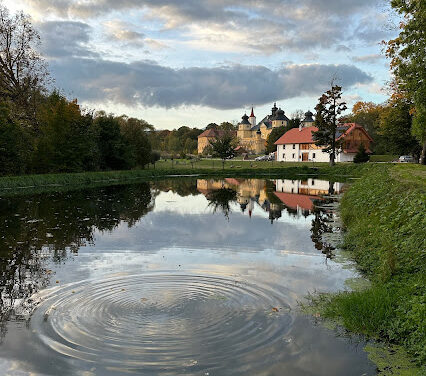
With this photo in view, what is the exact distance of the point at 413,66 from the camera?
23.3 metres

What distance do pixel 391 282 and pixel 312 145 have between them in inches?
2924

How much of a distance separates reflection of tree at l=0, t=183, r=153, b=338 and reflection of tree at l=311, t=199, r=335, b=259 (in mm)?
7863

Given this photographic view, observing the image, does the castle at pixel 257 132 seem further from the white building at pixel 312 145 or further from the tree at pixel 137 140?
the tree at pixel 137 140

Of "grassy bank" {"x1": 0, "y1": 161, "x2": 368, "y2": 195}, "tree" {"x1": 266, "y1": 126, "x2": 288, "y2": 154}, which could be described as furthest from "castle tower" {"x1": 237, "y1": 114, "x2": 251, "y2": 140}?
"grassy bank" {"x1": 0, "y1": 161, "x2": 368, "y2": 195}

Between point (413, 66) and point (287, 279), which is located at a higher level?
point (413, 66)

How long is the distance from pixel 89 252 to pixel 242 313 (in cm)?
659

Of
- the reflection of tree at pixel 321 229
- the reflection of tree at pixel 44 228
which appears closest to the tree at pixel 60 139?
the reflection of tree at pixel 44 228

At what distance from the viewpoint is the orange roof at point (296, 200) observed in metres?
24.6

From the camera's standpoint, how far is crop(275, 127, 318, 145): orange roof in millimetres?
81062

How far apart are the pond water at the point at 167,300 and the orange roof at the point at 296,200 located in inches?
271

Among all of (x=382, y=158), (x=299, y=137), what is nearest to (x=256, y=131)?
(x=299, y=137)

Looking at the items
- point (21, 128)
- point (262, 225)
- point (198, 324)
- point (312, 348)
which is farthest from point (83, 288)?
point (21, 128)

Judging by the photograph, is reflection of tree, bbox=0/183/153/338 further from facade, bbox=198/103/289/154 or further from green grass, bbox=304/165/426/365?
facade, bbox=198/103/289/154

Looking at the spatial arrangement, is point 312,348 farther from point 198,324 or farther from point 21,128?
point 21,128
